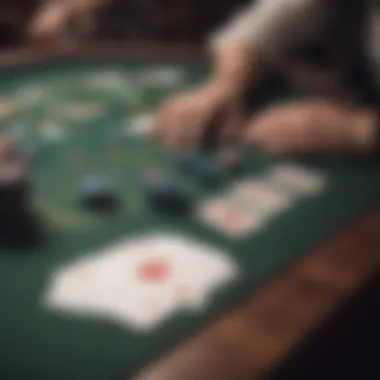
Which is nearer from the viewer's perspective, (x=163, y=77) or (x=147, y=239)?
(x=147, y=239)

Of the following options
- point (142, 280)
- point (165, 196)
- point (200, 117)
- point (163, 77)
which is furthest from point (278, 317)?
point (163, 77)

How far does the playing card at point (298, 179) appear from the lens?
911 millimetres

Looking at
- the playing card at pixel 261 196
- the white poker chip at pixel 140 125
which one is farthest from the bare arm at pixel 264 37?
the playing card at pixel 261 196

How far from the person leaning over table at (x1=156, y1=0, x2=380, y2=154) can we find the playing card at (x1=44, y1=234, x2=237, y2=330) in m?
0.32

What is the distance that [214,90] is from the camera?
1.11 m

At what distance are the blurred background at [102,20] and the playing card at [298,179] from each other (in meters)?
0.47

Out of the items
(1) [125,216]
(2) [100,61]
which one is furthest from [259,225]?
(2) [100,61]

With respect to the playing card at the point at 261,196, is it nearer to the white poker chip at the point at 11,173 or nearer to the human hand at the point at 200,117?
the human hand at the point at 200,117

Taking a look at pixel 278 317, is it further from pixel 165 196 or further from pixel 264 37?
pixel 264 37

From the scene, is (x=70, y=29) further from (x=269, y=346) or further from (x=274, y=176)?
(x=269, y=346)

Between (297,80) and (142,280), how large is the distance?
0.60 meters

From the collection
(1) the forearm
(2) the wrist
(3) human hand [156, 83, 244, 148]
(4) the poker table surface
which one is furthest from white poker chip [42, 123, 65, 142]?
(2) the wrist

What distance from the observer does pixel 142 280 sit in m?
0.69

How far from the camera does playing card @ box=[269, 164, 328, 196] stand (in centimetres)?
91
